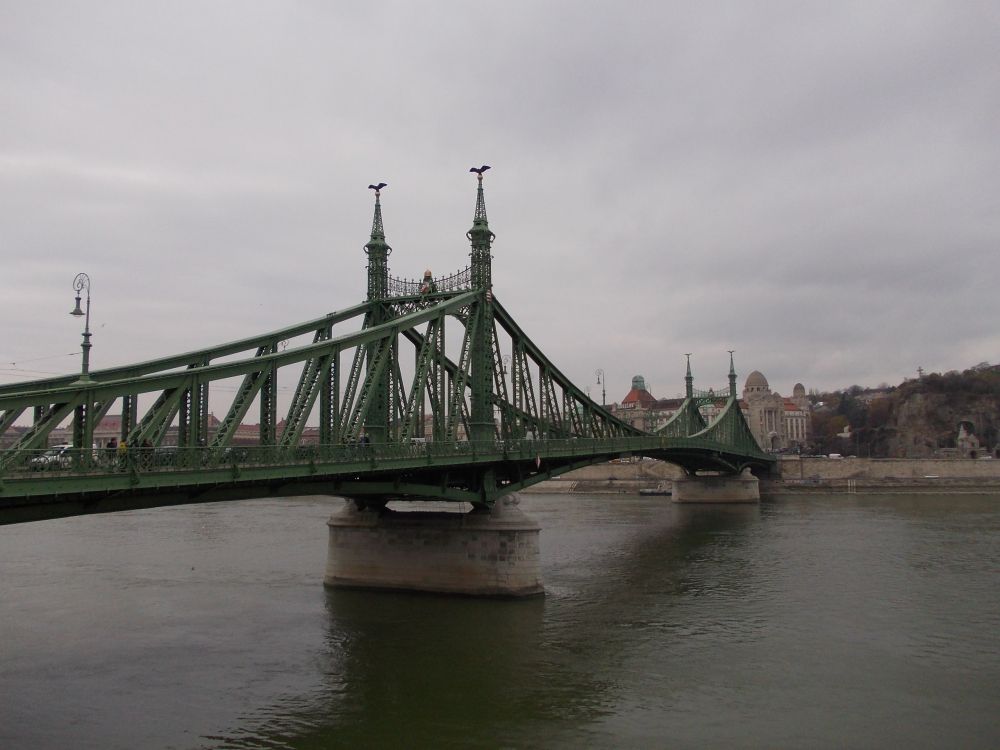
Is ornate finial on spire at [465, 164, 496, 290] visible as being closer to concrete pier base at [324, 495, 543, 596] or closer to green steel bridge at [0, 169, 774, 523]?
green steel bridge at [0, 169, 774, 523]

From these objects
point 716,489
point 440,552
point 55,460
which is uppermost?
point 55,460

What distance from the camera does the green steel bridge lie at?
15.9 m

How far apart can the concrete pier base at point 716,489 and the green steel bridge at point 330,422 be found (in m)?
38.7

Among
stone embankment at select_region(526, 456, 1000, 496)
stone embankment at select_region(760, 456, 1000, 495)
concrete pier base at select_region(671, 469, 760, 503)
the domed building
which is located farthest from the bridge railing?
the domed building

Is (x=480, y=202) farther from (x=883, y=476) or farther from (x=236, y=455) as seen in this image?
(x=883, y=476)

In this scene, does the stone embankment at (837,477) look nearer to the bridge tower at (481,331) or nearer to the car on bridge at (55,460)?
the bridge tower at (481,331)

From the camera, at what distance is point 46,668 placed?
21453 mm

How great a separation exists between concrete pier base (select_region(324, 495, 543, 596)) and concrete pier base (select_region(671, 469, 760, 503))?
5849 cm

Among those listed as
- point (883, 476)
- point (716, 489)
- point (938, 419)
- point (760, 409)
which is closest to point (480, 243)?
point (716, 489)

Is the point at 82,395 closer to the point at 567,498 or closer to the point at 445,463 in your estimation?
the point at 445,463

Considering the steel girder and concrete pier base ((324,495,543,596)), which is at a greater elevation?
the steel girder

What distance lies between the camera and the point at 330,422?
28594 millimetres

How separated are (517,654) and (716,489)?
67600 millimetres

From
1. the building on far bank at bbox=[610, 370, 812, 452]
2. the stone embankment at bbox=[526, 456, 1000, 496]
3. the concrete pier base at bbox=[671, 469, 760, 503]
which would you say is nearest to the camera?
the concrete pier base at bbox=[671, 469, 760, 503]
